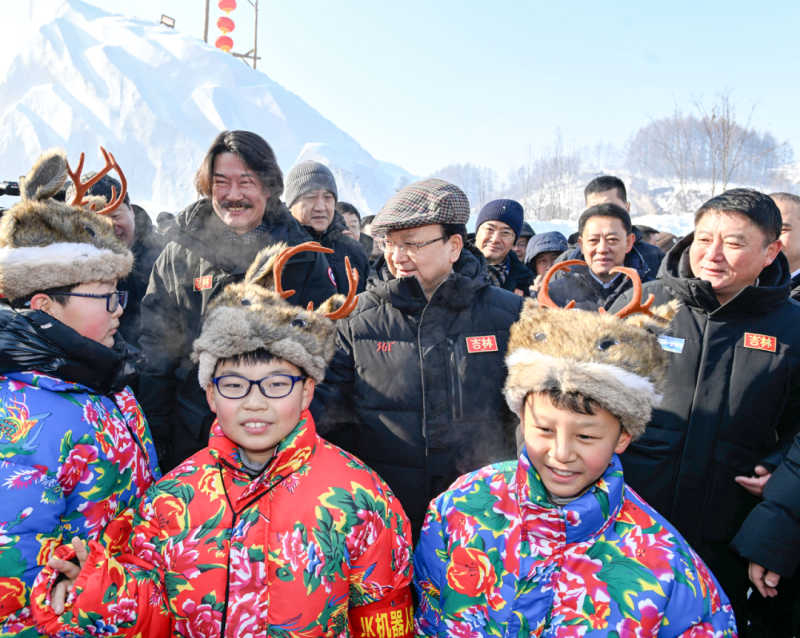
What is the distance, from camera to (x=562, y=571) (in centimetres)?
141

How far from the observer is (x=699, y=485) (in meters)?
2.09

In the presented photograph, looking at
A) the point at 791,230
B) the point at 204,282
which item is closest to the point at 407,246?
the point at 204,282

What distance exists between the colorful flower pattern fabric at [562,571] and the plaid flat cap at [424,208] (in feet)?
3.63

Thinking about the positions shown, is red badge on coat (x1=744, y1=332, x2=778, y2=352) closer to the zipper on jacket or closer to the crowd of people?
the crowd of people

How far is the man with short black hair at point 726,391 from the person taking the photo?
2.02m

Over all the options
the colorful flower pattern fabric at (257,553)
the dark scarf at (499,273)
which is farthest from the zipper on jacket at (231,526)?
the dark scarf at (499,273)

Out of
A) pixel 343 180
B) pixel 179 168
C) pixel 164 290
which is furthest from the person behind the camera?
pixel 343 180

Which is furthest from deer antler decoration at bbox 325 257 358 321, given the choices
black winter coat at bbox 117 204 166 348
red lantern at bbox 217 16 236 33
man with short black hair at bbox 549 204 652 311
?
red lantern at bbox 217 16 236 33

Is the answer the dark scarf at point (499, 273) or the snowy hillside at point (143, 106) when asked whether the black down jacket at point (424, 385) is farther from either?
the snowy hillside at point (143, 106)

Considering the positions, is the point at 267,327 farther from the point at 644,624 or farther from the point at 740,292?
the point at 740,292

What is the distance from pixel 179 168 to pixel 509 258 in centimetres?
3188

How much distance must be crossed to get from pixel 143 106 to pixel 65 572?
3745 centimetres

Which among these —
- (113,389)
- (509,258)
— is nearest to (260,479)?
(113,389)

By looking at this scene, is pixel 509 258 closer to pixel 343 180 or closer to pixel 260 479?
pixel 260 479
